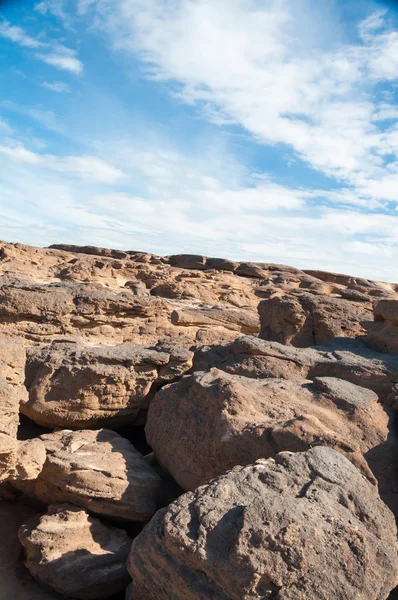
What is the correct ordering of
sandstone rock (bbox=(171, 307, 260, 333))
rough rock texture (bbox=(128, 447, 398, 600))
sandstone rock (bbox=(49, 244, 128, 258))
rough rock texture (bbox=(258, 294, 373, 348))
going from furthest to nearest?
1. sandstone rock (bbox=(49, 244, 128, 258))
2. sandstone rock (bbox=(171, 307, 260, 333))
3. rough rock texture (bbox=(258, 294, 373, 348))
4. rough rock texture (bbox=(128, 447, 398, 600))

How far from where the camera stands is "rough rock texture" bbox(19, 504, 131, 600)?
4.15 metres

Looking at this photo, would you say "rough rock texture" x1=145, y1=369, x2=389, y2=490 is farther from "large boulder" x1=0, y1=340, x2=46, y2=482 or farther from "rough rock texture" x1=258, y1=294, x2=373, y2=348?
"rough rock texture" x1=258, y1=294, x2=373, y2=348

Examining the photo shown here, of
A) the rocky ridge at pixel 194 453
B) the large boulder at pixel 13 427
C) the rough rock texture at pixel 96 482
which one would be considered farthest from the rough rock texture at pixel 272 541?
the large boulder at pixel 13 427

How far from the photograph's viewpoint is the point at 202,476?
4789 mm

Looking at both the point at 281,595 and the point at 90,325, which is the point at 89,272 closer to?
the point at 90,325

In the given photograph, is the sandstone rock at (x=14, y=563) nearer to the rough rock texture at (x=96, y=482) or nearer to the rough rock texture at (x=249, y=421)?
the rough rock texture at (x=96, y=482)

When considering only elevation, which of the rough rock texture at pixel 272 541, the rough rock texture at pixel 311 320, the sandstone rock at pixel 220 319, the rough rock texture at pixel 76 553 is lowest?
the rough rock texture at pixel 76 553

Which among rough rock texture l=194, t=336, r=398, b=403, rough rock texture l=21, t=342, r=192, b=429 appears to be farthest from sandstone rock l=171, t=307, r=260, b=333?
rough rock texture l=21, t=342, r=192, b=429

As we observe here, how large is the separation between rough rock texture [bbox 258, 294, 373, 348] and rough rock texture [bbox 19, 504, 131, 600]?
14.9 feet

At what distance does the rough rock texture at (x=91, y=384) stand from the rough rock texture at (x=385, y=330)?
3.19m

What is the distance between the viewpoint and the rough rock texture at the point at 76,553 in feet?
13.6

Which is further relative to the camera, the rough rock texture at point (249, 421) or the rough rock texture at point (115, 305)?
the rough rock texture at point (115, 305)

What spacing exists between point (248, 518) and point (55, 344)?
4271mm

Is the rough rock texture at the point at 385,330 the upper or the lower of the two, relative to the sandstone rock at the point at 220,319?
upper
